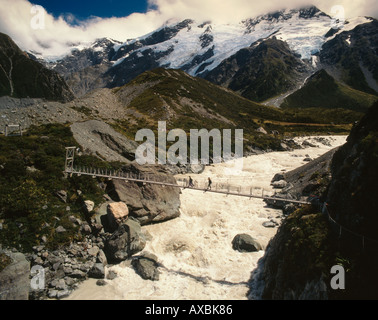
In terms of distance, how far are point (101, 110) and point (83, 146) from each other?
4748 cm

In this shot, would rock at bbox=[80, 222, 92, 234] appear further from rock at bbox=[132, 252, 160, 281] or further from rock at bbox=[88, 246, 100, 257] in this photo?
rock at bbox=[132, 252, 160, 281]

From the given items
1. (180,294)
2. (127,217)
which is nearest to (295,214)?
(180,294)

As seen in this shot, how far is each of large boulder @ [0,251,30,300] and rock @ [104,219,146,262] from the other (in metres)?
5.87

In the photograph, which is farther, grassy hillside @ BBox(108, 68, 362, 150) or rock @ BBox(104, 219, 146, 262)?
grassy hillside @ BBox(108, 68, 362, 150)

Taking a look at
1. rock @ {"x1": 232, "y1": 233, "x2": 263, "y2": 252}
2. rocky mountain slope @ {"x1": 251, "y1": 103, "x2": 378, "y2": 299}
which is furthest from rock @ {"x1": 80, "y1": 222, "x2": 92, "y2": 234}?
rocky mountain slope @ {"x1": 251, "y1": 103, "x2": 378, "y2": 299}

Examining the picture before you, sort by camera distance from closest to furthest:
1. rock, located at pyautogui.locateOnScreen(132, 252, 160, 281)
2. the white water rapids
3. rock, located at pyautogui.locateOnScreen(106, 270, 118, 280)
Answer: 1. the white water rapids
2. rock, located at pyautogui.locateOnScreen(106, 270, 118, 280)
3. rock, located at pyautogui.locateOnScreen(132, 252, 160, 281)

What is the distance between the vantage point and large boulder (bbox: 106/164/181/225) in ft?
86.6

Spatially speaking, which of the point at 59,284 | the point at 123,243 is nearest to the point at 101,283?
the point at 59,284

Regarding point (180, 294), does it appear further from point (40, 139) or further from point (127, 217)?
point (40, 139)

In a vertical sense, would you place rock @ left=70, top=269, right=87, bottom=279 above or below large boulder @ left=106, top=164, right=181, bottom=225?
below

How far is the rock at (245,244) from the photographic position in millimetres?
22406

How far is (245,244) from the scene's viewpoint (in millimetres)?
22594

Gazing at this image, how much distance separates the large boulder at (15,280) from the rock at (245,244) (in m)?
16.0
